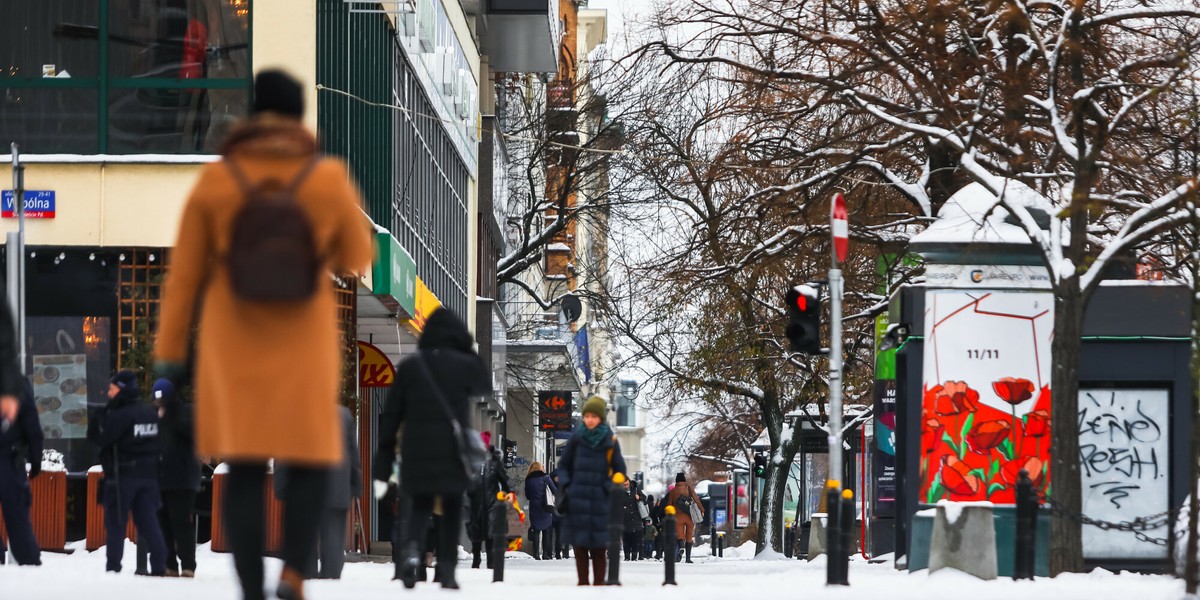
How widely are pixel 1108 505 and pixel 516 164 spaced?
35219 millimetres

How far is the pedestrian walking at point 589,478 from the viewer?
16.2 metres

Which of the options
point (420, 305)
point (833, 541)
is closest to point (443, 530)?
point (833, 541)

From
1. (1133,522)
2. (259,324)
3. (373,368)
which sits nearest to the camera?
(259,324)

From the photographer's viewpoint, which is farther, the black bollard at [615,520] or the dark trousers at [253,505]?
the black bollard at [615,520]

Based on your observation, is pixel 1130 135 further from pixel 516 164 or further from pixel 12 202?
pixel 516 164

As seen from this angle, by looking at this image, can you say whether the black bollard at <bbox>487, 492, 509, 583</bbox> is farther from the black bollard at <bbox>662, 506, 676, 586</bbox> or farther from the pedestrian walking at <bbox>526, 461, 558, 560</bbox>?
the pedestrian walking at <bbox>526, 461, 558, 560</bbox>

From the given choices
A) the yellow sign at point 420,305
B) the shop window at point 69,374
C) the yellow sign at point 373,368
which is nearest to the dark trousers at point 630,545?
the yellow sign at point 420,305

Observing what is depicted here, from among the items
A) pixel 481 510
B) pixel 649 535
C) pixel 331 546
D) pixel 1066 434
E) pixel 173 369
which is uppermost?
pixel 173 369

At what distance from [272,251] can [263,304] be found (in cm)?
19

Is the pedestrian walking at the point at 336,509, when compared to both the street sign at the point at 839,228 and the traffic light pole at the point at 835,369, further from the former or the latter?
the street sign at the point at 839,228

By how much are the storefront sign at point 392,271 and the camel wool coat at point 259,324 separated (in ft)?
60.6

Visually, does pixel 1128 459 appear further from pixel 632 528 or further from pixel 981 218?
pixel 632 528

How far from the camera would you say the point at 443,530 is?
13164 millimetres

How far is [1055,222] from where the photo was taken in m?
18.5
